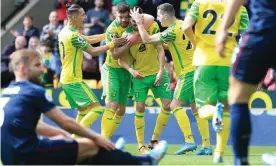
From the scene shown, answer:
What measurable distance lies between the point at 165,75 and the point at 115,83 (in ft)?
2.67

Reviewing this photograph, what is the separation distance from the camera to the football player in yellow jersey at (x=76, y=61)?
12.1m

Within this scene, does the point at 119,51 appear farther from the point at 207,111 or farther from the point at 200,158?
the point at 207,111

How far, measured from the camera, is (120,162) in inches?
278

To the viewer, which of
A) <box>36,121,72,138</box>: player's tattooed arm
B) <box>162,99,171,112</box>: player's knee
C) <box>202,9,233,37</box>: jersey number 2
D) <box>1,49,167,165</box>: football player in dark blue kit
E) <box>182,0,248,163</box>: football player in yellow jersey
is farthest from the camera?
<box>162,99,171,112</box>: player's knee

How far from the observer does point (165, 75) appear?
42.2 feet

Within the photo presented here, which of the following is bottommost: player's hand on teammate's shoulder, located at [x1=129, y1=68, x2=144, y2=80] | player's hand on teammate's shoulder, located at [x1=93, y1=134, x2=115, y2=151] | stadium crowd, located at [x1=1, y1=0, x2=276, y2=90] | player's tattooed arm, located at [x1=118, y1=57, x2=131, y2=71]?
stadium crowd, located at [x1=1, y1=0, x2=276, y2=90]

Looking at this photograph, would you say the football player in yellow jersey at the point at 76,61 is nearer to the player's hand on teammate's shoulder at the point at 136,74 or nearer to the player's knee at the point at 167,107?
the player's hand on teammate's shoulder at the point at 136,74

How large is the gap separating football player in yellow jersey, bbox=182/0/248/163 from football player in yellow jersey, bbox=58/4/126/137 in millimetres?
2334

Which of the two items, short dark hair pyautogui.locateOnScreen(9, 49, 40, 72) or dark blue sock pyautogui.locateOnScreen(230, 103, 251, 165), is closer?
dark blue sock pyautogui.locateOnScreen(230, 103, 251, 165)

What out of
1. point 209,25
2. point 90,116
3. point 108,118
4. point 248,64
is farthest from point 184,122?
point 248,64

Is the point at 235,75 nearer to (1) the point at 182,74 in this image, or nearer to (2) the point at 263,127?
(1) the point at 182,74

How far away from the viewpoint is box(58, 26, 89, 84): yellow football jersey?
39.7 feet

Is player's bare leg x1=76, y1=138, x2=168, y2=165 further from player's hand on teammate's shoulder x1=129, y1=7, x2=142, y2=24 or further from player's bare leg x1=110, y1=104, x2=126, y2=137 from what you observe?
player's bare leg x1=110, y1=104, x2=126, y2=137

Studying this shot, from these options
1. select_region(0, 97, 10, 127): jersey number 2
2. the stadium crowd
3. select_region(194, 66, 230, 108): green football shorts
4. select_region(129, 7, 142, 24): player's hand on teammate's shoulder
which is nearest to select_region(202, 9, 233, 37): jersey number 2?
select_region(194, 66, 230, 108): green football shorts
